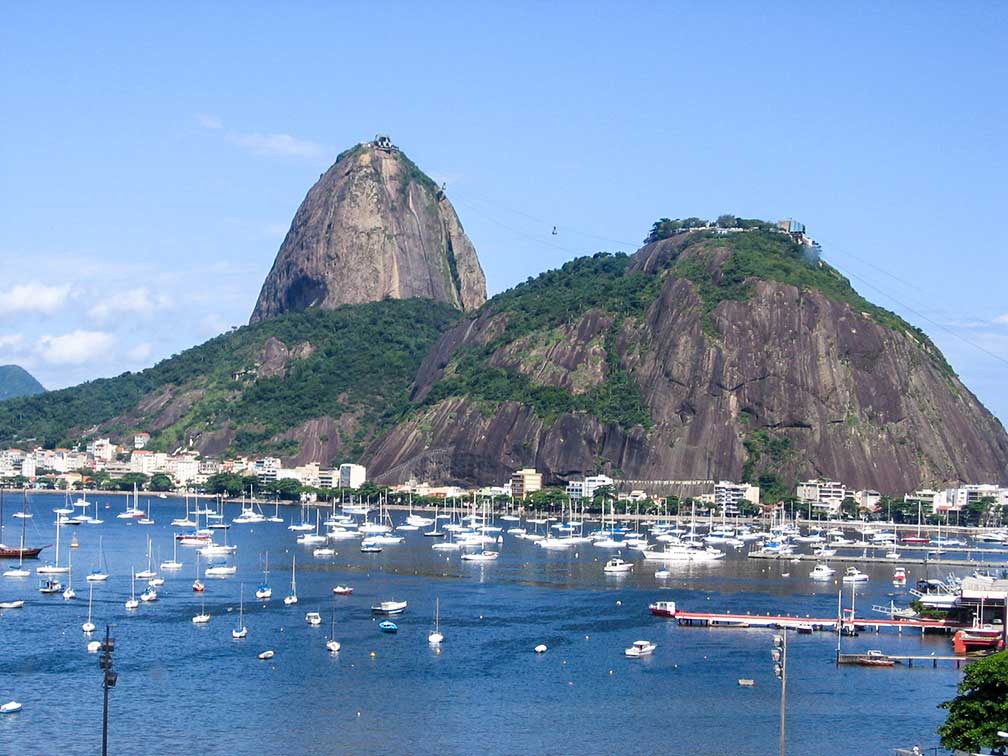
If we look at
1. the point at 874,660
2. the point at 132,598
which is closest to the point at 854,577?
the point at 874,660

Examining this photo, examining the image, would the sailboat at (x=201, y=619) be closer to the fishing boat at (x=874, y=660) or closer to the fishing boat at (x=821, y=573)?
the fishing boat at (x=874, y=660)

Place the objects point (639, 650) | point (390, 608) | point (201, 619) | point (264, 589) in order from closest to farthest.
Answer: point (639, 650) < point (201, 619) < point (390, 608) < point (264, 589)

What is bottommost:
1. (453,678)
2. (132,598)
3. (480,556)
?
(453,678)

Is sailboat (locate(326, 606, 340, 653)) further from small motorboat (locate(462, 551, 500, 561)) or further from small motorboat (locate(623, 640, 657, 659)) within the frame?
small motorboat (locate(462, 551, 500, 561))

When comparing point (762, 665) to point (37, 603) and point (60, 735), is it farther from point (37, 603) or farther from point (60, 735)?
point (37, 603)

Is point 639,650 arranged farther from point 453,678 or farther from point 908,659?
point 908,659

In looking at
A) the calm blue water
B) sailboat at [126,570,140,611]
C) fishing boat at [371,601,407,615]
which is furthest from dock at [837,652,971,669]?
sailboat at [126,570,140,611]

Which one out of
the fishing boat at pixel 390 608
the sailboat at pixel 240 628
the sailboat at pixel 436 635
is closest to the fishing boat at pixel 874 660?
the sailboat at pixel 436 635

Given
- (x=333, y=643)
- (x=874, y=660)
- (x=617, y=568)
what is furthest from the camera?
(x=617, y=568)
